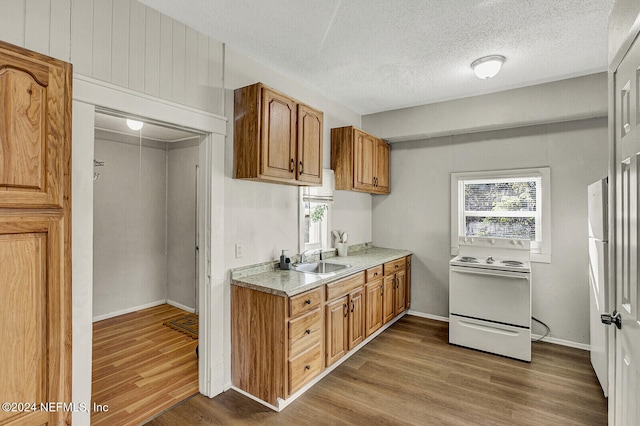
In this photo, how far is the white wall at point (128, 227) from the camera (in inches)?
113

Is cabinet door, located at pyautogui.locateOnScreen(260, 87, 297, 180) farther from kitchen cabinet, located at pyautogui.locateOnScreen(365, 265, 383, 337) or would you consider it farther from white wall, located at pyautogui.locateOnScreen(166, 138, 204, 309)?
kitchen cabinet, located at pyautogui.locateOnScreen(365, 265, 383, 337)

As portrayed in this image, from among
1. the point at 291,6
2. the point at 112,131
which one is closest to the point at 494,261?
the point at 291,6

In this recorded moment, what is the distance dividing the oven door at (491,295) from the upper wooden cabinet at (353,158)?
1.41 m

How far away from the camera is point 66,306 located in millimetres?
1563

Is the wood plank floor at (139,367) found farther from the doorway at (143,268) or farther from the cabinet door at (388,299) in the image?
the cabinet door at (388,299)

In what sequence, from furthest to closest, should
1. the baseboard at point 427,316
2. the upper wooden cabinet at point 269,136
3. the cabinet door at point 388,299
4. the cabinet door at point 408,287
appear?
1. the cabinet door at point 408,287
2. the baseboard at point 427,316
3. the cabinet door at point 388,299
4. the upper wooden cabinet at point 269,136

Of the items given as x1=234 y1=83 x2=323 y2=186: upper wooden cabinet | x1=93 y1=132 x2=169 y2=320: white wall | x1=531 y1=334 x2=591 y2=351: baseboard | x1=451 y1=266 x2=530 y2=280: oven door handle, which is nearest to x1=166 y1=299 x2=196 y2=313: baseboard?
x1=93 y1=132 x2=169 y2=320: white wall

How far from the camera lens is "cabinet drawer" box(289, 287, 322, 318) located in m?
2.32

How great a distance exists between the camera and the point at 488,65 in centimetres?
275

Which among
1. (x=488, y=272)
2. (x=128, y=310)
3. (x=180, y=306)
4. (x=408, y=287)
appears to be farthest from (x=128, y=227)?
(x=488, y=272)

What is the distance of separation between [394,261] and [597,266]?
1.87 meters

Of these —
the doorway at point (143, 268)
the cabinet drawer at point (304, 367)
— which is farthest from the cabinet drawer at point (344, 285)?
the doorway at point (143, 268)

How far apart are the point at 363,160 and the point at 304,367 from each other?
7.79 ft

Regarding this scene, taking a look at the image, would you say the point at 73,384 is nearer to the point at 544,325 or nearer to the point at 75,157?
the point at 75,157
